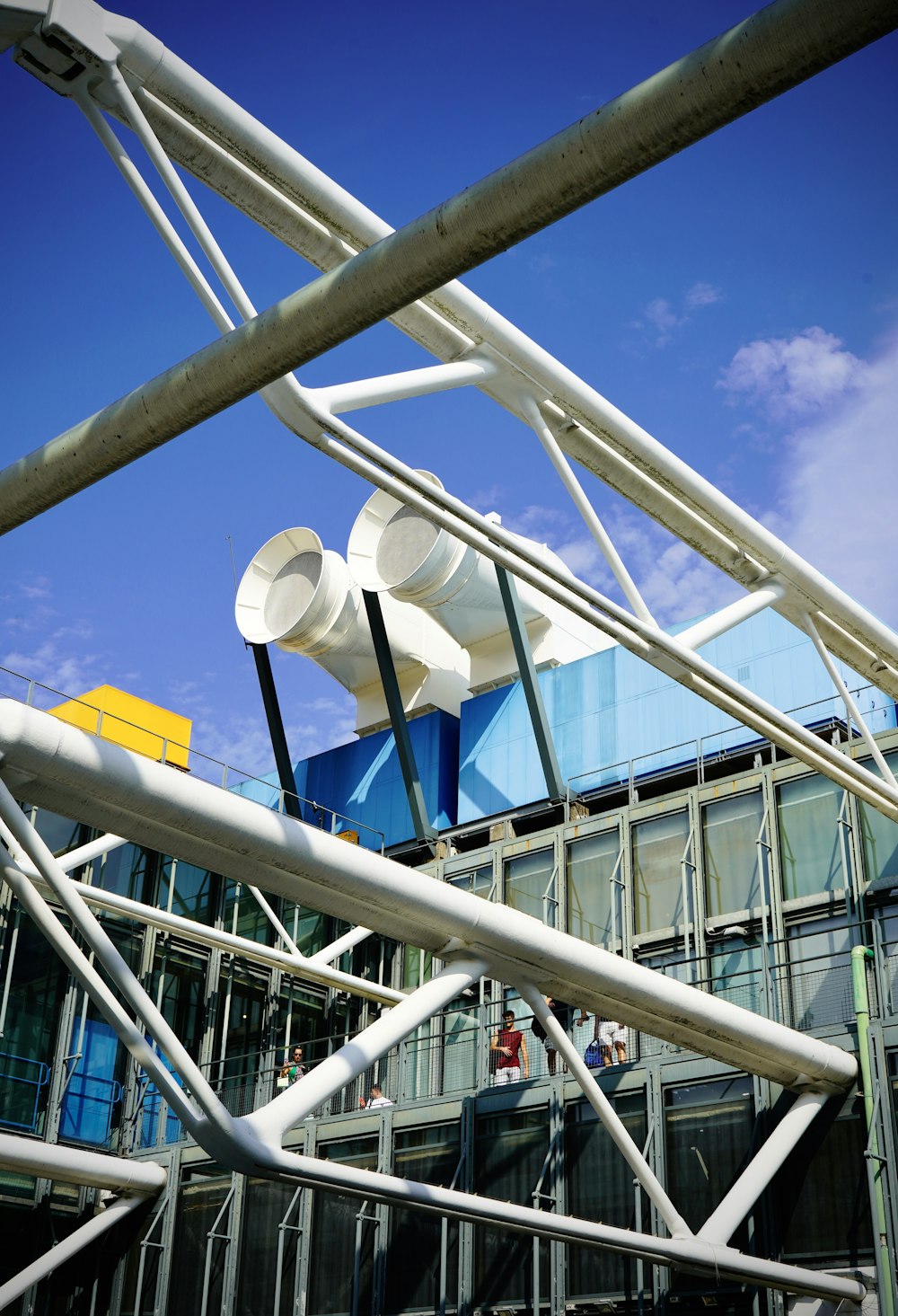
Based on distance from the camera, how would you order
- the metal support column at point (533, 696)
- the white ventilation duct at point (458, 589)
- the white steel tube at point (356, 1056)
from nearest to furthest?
the white steel tube at point (356, 1056)
the metal support column at point (533, 696)
the white ventilation duct at point (458, 589)

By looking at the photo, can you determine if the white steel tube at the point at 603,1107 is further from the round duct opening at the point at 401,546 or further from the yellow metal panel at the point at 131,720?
the yellow metal panel at the point at 131,720

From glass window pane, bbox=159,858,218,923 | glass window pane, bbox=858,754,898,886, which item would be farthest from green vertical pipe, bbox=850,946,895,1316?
glass window pane, bbox=159,858,218,923

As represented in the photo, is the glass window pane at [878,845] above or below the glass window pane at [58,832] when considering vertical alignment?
below

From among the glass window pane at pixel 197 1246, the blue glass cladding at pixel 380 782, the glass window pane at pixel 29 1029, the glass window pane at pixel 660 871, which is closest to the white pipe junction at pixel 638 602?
the glass window pane at pixel 660 871

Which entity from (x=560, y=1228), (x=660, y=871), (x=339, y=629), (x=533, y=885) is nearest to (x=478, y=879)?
(x=533, y=885)

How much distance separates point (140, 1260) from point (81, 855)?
9338 millimetres

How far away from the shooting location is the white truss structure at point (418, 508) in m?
6.36

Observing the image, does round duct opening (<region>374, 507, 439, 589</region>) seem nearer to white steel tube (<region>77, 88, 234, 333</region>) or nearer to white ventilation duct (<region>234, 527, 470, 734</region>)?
white ventilation duct (<region>234, 527, 470, 734</region>)

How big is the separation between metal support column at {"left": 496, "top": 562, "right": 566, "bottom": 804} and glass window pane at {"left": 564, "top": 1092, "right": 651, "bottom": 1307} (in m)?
10.8

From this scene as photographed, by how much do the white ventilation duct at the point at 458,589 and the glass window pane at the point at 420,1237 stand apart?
13228 mm

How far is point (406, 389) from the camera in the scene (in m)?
11.6

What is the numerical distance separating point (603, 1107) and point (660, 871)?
33.7ft

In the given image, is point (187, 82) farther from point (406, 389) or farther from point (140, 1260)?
point (140, 1260)

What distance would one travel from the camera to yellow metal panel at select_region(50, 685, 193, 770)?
3503 centimetres
